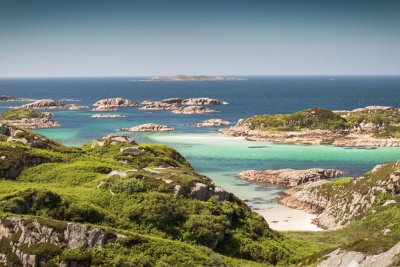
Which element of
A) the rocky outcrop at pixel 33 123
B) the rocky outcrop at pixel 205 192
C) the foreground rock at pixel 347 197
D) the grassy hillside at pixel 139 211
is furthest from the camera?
the rocky outcrop at pixel 33 123

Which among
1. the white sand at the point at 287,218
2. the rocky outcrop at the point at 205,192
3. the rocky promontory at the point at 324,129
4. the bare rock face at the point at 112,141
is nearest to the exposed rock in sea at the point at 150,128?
the rocky promontory at the point at 324,129

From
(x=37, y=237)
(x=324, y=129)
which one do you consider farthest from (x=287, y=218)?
(x=324, y=129)

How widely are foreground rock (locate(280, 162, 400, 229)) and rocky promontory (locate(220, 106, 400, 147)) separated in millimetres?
67539

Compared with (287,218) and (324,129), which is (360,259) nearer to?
(287,218)

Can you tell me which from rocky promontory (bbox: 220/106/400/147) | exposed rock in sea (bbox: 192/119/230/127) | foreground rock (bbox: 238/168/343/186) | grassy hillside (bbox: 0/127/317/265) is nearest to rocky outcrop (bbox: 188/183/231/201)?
grassy hillside (bbox: 0/127/317/265)

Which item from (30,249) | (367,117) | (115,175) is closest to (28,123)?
(367,117)

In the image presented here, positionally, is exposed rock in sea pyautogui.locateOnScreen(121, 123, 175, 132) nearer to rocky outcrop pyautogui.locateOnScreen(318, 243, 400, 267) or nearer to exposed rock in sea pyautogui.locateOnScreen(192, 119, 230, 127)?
exposed rock in sea pyautogui.locateOnScreen(192, 119, 230, 127)

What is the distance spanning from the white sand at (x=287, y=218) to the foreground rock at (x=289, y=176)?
15.8m

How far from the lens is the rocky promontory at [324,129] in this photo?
14325 centimetres

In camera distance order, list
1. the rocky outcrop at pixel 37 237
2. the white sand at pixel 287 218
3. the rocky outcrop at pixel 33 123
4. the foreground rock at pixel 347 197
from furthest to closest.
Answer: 1. the rocky outcrop at pixel 33 123
2. the white sand at pixel 287 218
3. the foreground rock at pixel 347 197
4. the rocky outcrop at pixel 37 237

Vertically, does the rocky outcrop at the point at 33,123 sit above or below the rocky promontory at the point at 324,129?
below

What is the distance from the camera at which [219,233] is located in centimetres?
3853

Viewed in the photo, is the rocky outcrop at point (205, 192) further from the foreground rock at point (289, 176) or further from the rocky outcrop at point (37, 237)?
the foreground rock at point (289, 176)

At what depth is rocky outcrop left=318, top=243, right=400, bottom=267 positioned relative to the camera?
84.0ft
